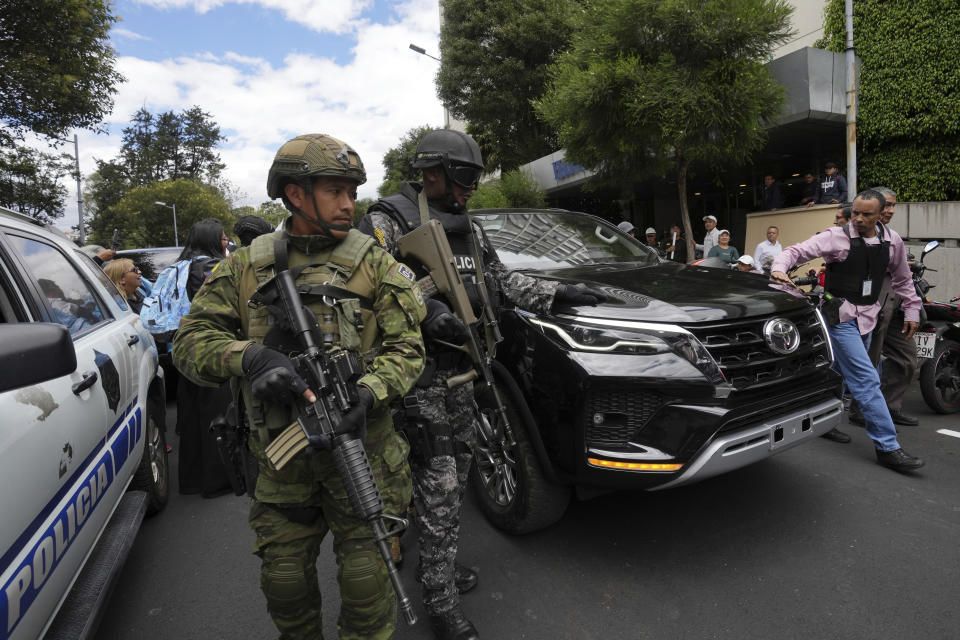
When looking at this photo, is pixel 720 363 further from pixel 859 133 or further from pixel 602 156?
pixel 859 133

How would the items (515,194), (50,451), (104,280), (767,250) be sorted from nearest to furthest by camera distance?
(50,451)
(104,280)
(767,250)
(515,194)

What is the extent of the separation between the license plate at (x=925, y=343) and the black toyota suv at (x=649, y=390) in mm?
2131

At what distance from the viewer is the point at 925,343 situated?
4.32m

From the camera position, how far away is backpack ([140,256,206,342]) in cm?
408

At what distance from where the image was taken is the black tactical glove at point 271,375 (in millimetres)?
1515

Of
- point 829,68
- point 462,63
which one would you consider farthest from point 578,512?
point 462,63

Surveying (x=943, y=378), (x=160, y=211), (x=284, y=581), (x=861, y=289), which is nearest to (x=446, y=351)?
(x=284, y=581)

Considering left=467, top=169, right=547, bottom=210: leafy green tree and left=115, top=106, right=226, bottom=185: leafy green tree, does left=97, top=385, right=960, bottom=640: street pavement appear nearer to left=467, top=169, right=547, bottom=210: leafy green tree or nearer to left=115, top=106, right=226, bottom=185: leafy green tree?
left=467, top=169, right=547, bottom=210: leafy green tree

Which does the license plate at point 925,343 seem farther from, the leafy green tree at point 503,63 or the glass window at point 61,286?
the leafy green tree at point 503,63

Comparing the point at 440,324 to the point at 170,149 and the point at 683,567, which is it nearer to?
the point at 683,567

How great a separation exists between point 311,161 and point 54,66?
522 inches

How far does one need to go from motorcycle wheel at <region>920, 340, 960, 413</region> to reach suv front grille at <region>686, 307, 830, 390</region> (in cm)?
249

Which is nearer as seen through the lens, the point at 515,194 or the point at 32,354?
the point at 32,354

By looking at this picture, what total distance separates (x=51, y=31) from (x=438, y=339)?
13473 millimetres
